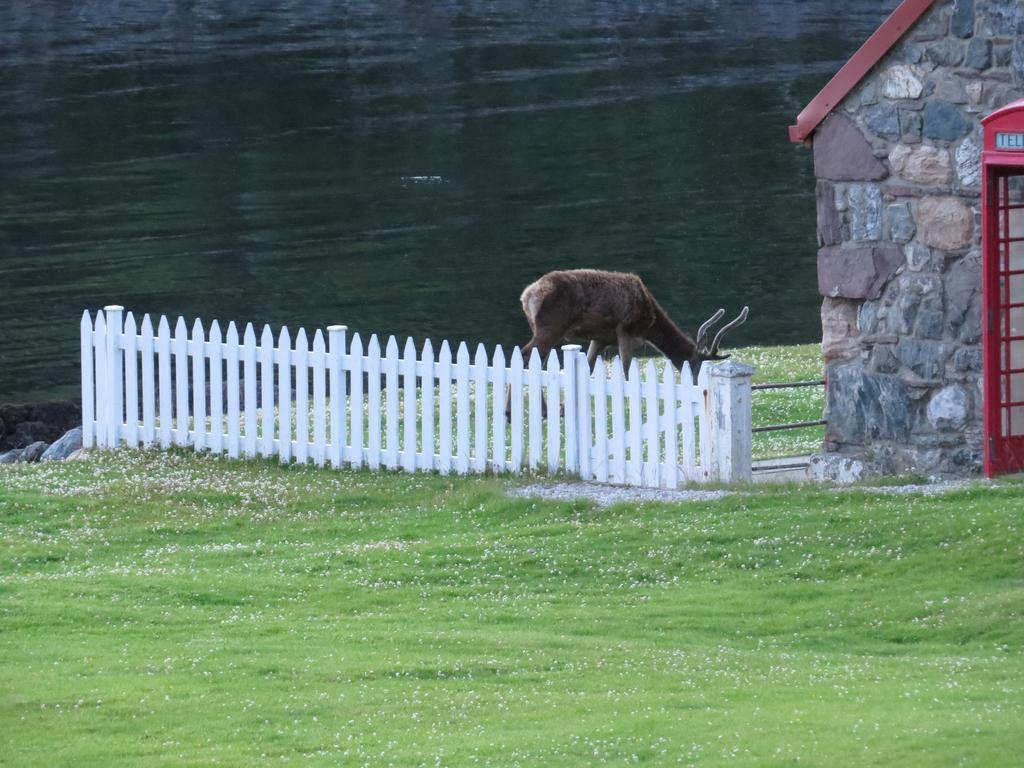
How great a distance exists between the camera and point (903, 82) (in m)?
13.3

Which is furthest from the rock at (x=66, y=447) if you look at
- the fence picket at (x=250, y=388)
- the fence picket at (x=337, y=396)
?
the fence picket at (x=337, y=396)

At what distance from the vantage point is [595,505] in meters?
12.9

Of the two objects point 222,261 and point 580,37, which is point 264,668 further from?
point 580,37

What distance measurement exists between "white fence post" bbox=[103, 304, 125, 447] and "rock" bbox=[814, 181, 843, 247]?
606cm

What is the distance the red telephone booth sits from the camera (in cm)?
1244

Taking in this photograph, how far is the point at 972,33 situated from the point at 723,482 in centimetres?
364

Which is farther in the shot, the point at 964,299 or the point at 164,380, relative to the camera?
the point at 164,380

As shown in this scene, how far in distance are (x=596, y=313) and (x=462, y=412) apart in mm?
3132

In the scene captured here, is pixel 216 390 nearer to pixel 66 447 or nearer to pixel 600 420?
pixel 66 447

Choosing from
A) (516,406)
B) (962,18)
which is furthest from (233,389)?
(962,18)

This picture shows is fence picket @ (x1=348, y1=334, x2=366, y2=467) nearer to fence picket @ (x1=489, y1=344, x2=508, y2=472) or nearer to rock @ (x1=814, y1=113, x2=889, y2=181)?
fence picket @ (x1=489, y1=344, x2=508, y2=472)

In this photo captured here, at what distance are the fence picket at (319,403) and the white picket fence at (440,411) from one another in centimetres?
1

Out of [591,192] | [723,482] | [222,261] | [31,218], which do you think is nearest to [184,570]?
[723,482]

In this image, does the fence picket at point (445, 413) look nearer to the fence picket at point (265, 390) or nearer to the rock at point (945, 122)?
the fence picket at point (265, 390)
